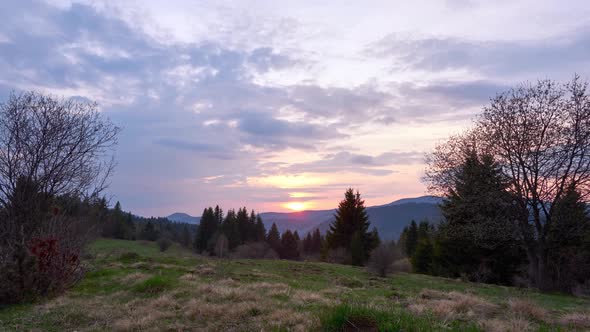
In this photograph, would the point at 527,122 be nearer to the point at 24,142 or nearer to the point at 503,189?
the point at 503,189

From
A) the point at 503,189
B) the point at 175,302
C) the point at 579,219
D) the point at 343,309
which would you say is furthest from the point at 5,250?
the point at 579,219

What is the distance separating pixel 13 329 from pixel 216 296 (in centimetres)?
333

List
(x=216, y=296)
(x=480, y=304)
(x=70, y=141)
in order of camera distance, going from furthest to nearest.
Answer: (x=70, y=141), (x=216, y=296), (x=480, y=304)

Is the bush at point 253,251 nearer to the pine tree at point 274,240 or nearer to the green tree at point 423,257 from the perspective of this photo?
the pine tree at point 274,240

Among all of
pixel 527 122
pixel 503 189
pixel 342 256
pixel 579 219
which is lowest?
pixel 342 256

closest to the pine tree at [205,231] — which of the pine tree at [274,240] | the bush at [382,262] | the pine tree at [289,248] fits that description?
the pine tree at [274,240]

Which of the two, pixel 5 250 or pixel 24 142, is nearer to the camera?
pixel 5 250

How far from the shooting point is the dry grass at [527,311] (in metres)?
6.17

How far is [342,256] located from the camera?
41.4 metres

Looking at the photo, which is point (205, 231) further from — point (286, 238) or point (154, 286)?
point (154, 286)

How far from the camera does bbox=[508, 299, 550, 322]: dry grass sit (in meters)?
6.17

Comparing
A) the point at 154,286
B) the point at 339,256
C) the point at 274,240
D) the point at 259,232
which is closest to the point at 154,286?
the point at 154,286

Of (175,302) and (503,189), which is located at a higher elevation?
(503,189)

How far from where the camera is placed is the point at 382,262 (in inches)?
826
